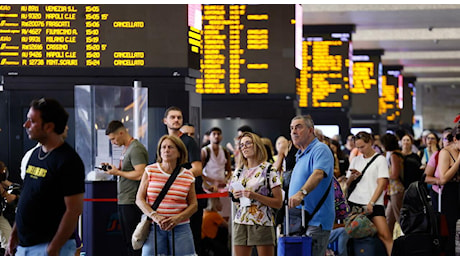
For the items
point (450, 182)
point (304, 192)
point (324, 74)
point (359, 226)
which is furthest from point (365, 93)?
point (304, 192)

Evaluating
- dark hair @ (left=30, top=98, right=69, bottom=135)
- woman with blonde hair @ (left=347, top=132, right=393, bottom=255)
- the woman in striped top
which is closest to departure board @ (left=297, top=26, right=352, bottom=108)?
woman with blonde hair @ (left=347, top=132, right=393, bottom=255)

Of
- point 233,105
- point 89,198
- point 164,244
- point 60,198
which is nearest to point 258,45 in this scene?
point 233,105

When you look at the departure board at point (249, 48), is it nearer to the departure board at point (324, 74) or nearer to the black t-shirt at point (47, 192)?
the departure board at point (324, 74)

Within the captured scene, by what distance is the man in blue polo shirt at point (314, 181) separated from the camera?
6.52 metres

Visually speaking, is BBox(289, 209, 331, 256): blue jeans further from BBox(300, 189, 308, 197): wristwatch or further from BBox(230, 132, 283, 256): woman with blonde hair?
BBox(230, 132, 283, 256): woman with blonde hair

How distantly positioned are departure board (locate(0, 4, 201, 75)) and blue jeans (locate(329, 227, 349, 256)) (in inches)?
101

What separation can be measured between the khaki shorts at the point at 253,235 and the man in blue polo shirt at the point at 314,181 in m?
0.58

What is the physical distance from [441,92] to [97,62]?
131 feet

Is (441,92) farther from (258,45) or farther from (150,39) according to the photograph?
(150,39)

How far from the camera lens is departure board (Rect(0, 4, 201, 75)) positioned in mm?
9023

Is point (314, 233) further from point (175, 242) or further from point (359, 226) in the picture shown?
point (359, 226)

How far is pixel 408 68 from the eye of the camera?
111ft

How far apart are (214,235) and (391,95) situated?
20661 mm

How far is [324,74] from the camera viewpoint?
17.7 m
